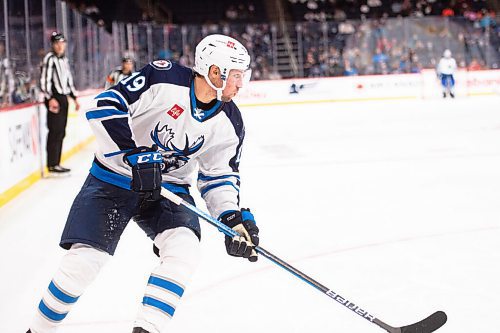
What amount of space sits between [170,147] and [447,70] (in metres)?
13.3

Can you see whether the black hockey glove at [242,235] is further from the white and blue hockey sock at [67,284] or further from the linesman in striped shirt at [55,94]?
the linesman in striped shirt at [55,94]

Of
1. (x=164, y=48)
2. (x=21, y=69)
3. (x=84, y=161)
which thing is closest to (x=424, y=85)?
(x=164, y=48)

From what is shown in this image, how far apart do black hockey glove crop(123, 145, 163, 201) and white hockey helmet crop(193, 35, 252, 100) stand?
25cm

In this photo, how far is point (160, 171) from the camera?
1822mm

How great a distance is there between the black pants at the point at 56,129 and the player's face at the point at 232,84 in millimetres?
4027

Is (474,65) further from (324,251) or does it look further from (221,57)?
(221,57)

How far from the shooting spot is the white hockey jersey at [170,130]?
1.88 metres

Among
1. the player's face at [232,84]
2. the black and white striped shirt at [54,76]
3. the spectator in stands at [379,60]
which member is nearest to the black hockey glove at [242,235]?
the player's face at [232,84]

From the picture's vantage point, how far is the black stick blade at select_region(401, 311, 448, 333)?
2080 millimetres

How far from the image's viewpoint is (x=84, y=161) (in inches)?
274

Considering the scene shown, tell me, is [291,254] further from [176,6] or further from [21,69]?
[176,6]

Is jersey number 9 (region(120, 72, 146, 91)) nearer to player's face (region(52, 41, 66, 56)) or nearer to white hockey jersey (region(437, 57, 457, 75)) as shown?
player's face (region(52, 41, 66, 56))

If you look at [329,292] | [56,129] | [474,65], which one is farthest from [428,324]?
[474,65]

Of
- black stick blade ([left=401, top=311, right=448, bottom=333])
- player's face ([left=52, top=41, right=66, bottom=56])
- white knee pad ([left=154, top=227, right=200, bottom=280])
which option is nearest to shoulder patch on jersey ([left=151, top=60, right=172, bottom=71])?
white knee pad ([left=154, top=227, right=200, bottom=280])
